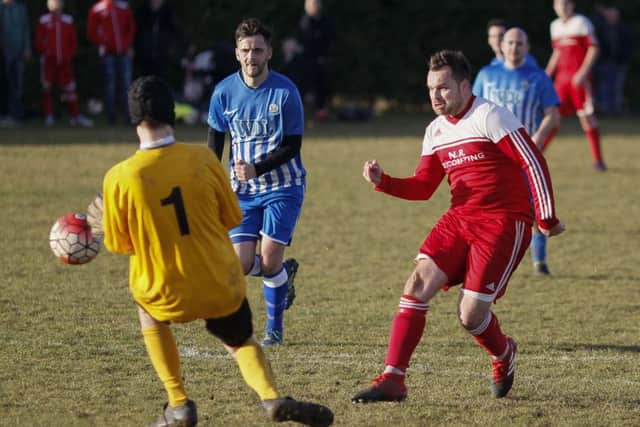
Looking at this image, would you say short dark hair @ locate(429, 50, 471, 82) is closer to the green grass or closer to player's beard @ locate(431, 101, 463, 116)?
player's beard @ locate(431, 101, 463, 116)

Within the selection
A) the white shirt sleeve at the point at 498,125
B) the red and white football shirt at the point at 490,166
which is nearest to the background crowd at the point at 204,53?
the red and white football shirt at the point at 490,166

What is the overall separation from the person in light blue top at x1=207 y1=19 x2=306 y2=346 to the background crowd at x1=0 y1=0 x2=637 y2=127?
1214cm

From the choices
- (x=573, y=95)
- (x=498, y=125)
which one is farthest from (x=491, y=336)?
(x=573, y=95)

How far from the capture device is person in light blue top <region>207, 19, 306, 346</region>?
7.38 metres

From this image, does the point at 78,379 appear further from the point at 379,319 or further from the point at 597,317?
the point at 597,317

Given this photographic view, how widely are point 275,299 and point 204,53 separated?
13.8 metres

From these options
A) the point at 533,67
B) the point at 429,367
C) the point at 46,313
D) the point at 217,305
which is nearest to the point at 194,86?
the point at 533,67

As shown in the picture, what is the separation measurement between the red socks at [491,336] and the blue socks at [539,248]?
364 centimetres

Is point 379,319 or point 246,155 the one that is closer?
point 246,155

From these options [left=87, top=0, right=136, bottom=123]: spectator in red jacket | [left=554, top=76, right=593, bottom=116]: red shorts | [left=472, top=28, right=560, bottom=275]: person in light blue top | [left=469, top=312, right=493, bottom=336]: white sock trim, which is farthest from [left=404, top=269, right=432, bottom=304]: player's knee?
[left=87, top=0, right=136, bottom=123]: spectator in red jacket

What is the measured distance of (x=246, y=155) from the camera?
24.5 feet

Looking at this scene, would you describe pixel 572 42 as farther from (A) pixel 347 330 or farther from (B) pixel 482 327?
(B) pixel 482 327

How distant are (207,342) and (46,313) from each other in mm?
1393

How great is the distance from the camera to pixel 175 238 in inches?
206
